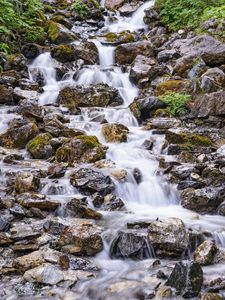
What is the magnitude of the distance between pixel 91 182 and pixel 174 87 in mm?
5915

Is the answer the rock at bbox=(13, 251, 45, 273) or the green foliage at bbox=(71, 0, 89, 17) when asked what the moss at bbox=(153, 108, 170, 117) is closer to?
the rock at bbox=(13, 251, 45, 273)

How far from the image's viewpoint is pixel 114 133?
32.8 feet

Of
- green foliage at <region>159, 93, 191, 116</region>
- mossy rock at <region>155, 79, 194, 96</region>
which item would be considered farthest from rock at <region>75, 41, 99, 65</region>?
green foliage at <region>159, 93, 191, 116</region>

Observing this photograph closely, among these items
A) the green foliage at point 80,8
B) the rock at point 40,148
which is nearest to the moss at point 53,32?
the green foliage at point 80,8

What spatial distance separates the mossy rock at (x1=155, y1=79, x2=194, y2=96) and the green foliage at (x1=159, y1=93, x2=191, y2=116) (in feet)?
1.54

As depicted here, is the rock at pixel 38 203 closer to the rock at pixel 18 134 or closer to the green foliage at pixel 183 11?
the rock at pixel 18 134

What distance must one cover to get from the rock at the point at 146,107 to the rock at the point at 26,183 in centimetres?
476

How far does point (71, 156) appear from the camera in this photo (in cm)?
870

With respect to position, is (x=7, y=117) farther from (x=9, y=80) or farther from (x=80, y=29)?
(x=80, y=29)

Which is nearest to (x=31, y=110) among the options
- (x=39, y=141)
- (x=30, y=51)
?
(x=39, y=141)

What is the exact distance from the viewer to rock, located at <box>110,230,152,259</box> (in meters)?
5.39

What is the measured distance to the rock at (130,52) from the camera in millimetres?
15352

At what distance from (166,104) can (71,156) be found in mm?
3917

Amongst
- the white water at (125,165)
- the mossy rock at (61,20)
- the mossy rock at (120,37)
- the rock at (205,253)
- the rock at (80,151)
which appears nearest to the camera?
the rock at (205,253)
